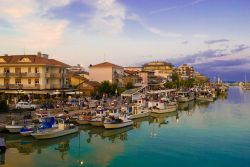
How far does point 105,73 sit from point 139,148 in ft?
157

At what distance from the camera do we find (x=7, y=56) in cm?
5319

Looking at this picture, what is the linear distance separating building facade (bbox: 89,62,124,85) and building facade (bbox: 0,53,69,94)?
85.2 ft

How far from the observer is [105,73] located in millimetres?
76438

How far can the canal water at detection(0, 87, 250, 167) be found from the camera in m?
25.2

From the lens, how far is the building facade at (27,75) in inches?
1907

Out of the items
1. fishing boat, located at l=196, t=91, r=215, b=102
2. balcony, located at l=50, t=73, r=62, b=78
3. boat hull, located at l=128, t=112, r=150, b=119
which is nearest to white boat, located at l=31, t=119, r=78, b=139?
boat hull, located at l=128, t=112, r=150, b=119

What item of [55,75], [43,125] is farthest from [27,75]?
[43,125]

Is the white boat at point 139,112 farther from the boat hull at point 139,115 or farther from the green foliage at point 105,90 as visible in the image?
the green foliage at point 105,90

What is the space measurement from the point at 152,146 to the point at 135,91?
31908mm

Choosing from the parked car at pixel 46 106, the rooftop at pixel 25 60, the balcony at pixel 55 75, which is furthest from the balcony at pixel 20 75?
the parked car at pixel 46 106

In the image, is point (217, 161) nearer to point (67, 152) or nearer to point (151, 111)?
point (67, 152)

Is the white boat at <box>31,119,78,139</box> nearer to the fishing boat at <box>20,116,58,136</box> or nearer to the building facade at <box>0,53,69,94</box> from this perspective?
the fishing boat at <box>20,116,58,136</box>

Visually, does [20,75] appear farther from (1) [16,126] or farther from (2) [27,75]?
(1) [16,126]

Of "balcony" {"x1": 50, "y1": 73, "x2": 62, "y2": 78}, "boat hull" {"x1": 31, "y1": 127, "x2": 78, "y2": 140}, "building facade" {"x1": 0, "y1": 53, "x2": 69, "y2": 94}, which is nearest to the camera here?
"boat hull" {"x1": 31, "y1": 127, "x2": 78, "y2": 140}
